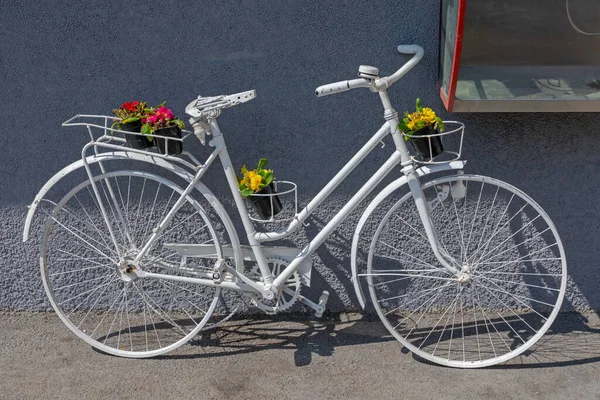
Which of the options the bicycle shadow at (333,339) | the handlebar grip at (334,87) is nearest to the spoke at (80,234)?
the bicycle shadow at (333,339)

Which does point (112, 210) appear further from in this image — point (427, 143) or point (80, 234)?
point (427, 143)

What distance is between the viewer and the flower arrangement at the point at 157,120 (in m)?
3.87

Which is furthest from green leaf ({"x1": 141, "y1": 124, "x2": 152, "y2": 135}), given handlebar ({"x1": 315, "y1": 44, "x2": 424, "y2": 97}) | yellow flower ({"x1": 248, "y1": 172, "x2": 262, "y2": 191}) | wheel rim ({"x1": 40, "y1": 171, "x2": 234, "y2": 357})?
handlebar ({"x1": 315, "y1": 44, "x2": 424, "y2": 97})

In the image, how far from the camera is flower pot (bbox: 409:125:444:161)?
380cm

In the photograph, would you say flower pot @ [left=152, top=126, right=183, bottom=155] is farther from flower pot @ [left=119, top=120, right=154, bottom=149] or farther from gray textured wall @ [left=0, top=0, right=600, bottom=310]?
gray textured wall @ [left=0, top=0, right=600, bottom=310]

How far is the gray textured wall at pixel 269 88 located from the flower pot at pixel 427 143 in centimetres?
50

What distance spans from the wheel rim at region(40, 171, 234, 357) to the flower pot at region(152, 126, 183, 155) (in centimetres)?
35

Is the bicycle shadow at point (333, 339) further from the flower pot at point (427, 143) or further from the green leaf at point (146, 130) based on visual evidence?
the green leaf at point (146, 130)

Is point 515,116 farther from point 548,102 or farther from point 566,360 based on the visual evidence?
point 566,360

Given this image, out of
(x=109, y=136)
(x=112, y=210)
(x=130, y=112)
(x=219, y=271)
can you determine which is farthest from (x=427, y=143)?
(x=112, y=210)

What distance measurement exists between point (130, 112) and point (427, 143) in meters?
1.54

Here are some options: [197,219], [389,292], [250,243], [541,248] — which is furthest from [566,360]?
[197,219]

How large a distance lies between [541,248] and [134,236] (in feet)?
7.89

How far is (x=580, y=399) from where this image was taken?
12.6 ft
